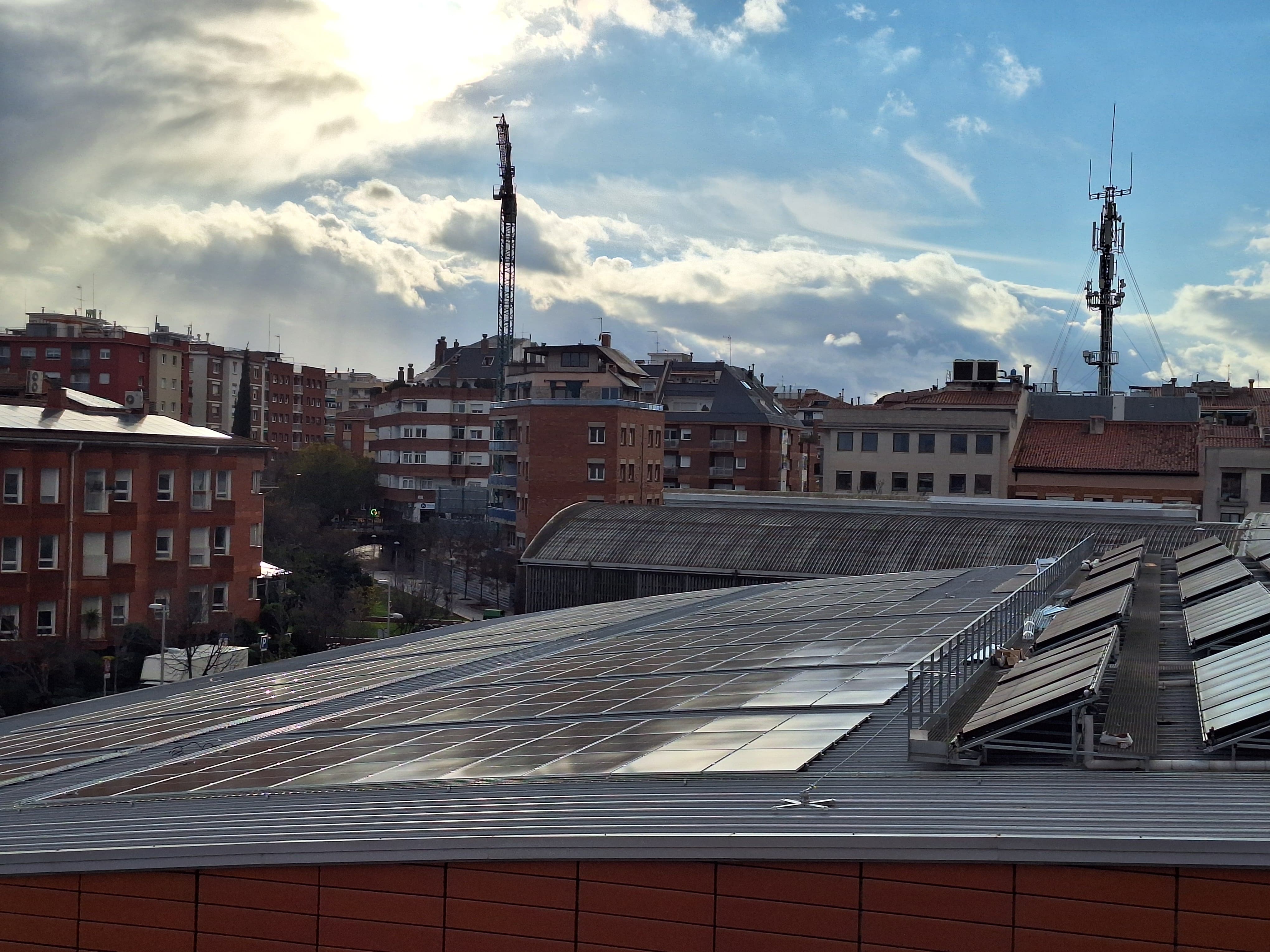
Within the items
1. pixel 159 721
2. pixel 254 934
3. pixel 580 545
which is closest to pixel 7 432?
pixel 580 545

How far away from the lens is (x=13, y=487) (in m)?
34.0

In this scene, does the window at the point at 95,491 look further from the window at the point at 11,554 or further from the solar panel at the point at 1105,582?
the solar panel at the point at 1105,582

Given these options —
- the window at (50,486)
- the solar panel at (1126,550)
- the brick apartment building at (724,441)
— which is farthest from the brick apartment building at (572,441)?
the solar panel at (1126,550)

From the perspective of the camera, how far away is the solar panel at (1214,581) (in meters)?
15.7

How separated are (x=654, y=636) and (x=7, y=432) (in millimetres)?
23168

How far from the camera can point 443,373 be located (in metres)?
107

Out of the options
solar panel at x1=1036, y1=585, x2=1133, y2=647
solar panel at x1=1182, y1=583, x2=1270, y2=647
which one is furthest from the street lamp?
solar panel at x1=1182, y1=583, x2=1270, y2=647

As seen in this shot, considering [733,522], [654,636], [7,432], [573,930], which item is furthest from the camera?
[733,522]

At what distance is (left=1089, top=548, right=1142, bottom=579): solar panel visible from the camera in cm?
2003

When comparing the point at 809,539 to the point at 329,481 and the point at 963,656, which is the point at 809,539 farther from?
the point at 329,481

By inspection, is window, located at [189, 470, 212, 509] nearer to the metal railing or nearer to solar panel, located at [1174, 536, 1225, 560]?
the metal railing

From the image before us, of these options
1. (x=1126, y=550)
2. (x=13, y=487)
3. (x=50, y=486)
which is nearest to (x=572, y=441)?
(x=50, y=486)

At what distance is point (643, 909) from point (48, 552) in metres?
31.2

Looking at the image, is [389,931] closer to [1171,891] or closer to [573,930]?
[573,930]
